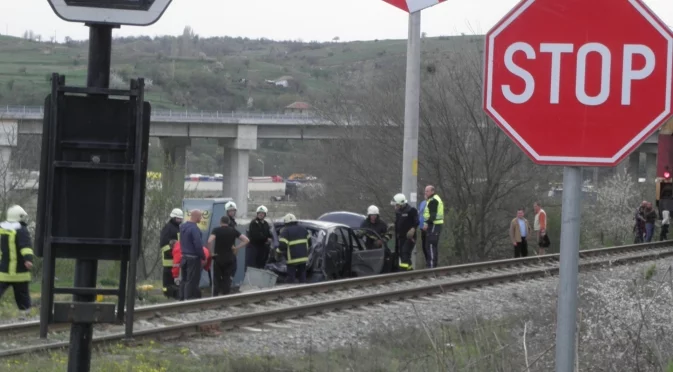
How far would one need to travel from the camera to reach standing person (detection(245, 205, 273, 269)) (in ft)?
62.6

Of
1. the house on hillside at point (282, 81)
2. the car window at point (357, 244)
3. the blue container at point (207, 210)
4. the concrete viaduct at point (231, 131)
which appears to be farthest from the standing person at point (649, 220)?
the house on hillside at point (282, 81)

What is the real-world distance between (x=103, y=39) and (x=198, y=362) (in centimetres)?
645

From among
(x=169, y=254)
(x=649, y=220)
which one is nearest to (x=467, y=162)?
(x=649, y=220)

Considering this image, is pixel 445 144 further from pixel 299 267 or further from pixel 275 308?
pixel 275 308

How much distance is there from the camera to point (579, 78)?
12.1 ft

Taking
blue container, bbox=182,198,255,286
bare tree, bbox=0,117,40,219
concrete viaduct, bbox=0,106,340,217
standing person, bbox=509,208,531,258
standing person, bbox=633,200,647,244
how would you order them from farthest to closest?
concrete viaduct, bbox=0,106,340,217
bare tree, bbox=0,117,40,219
standing person, bbox=633,200,647,244
standing person, bbox=509,208,531,258
blue container, bbox=182,198,255,286

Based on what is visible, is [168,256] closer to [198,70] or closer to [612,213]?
[612,213]

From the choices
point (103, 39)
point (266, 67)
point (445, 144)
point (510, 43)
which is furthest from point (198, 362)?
point (266, 67)

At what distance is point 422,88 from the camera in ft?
127

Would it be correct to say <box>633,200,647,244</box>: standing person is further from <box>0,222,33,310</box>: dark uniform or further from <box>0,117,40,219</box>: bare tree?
<box>0,222,33,310</box>: dark uniform

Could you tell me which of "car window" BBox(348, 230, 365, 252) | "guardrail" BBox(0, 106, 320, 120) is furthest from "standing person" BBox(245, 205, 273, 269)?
"guardrail" BBox(0, 106, 320, 120)

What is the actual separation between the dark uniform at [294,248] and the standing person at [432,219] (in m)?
3.18

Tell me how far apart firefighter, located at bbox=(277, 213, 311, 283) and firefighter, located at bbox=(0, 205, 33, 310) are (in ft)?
16.5

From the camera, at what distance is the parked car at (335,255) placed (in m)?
19.4
